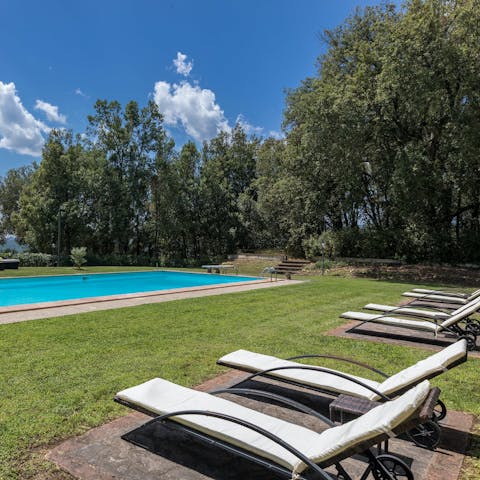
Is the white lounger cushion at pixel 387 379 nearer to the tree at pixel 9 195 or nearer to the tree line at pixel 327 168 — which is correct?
the tree line at pixel 327 168

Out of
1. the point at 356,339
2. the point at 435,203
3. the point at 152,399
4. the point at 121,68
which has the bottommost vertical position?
the point at 356,339

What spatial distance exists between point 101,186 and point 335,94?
1653 centimetres

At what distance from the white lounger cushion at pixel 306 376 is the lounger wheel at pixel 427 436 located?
0.36 m

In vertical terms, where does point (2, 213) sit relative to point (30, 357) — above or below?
above

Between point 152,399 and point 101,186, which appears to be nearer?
point 152,399

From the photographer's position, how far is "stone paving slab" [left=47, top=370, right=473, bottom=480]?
233 centimetres

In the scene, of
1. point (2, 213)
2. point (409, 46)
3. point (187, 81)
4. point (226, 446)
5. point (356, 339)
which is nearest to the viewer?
point (226, 446)

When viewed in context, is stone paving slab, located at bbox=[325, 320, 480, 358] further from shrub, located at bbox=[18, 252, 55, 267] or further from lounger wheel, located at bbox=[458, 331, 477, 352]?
shrub, located at bbox=[18, 252, 55, 267]

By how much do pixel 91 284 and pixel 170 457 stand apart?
14189 mm

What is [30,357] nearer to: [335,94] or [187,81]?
[335,94]

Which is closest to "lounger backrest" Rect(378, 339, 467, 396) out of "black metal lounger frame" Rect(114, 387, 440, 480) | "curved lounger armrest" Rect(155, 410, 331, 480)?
"black metal lounger frame" Rect(114, 387, 440, 480)

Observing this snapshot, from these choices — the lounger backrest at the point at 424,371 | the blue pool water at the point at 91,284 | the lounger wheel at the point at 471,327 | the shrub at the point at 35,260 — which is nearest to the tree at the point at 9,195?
the shrub at the point at 35,260

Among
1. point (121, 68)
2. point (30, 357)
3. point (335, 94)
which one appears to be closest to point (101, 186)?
point (121, 68)

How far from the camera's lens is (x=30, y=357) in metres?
4.53
